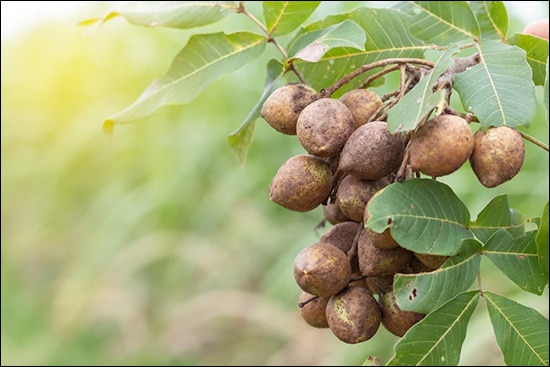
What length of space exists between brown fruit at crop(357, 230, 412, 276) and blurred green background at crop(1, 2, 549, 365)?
1407 millimetres

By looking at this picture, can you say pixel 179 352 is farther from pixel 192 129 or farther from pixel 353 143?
pixel 353 143

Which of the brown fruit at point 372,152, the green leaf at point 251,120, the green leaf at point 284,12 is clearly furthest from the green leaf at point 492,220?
the green leaf at point 284,12

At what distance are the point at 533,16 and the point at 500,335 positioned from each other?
204 cm

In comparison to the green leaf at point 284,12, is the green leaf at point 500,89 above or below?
below

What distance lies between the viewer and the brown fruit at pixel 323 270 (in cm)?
80

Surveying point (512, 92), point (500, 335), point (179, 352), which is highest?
point (512, 92)

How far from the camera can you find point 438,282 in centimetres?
75

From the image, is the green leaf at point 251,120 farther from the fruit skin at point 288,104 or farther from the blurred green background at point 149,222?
the blurred green background at point 149,222

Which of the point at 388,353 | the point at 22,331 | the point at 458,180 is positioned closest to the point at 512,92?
the point at 388,353

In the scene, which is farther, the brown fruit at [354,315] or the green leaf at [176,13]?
the green leaf at [176,13]

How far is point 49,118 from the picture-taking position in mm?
4340

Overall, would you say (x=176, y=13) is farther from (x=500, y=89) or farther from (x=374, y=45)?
(x=500, y=89)

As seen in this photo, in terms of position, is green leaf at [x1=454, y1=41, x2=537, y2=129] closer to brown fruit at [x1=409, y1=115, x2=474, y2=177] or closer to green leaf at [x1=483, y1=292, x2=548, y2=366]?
brown fruit at [x1=409, y1=115, x2=474, y2=177]

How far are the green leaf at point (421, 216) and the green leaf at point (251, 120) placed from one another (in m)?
0.30
